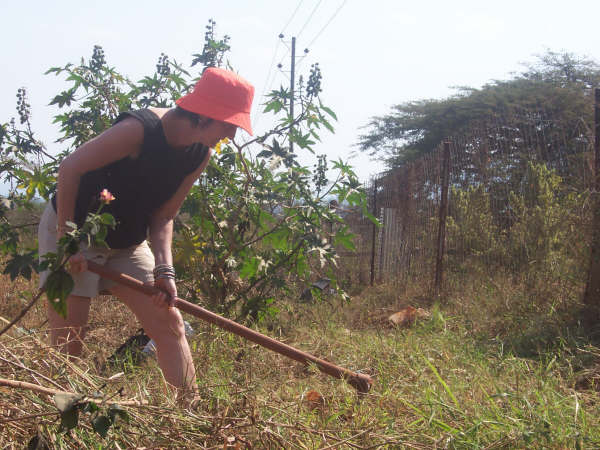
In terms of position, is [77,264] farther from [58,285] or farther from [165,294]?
[58,285]

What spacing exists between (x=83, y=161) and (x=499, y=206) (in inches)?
187

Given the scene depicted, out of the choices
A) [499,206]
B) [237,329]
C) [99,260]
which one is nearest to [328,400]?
[237,329]

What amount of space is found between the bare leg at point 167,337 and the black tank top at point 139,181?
0.95ft

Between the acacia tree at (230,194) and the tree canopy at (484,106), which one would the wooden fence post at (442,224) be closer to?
the acacia tree at (230,194)

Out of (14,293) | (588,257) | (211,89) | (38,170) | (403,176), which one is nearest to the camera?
(211,89)

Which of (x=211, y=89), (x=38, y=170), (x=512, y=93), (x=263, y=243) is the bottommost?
(x=263, y=243)

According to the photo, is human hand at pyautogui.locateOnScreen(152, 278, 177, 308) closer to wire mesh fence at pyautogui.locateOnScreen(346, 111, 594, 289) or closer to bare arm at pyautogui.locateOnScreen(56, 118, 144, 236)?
bare arm at pyautogui.locateOnScreen(56, 118, 144, 236)

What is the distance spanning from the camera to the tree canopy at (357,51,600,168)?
45.4 ft

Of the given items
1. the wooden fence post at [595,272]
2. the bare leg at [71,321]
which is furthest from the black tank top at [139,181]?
the wooden fence post at [595,272]

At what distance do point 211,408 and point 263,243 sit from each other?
2.15m

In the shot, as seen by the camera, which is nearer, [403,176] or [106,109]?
[106,109]

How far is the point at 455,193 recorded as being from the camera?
6.16 m

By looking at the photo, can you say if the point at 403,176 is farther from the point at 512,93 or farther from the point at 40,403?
the point at 512,93

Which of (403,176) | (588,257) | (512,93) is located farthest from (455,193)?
(512,93)
